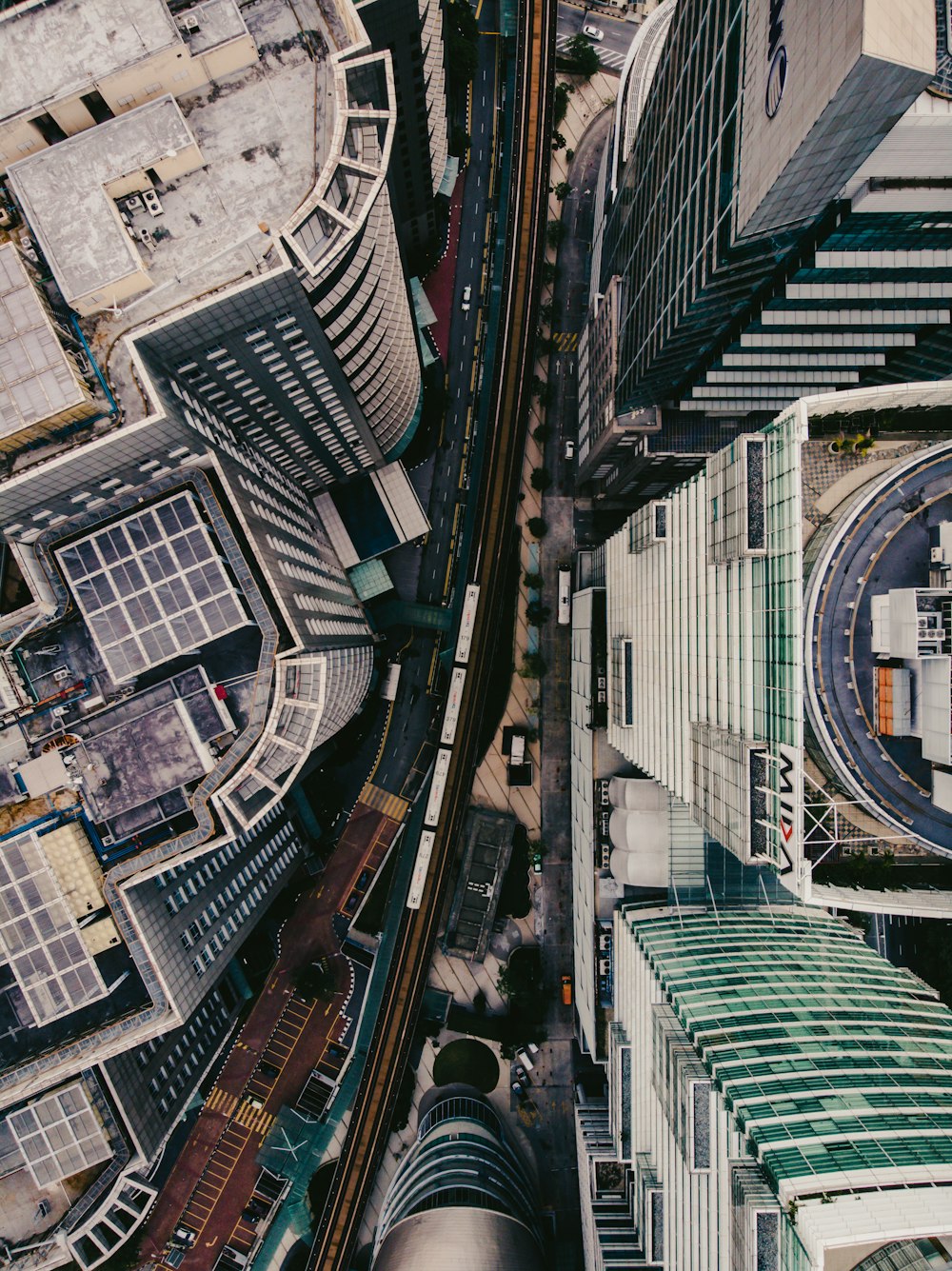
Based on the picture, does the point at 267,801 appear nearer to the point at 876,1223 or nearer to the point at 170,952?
the point at 170,952

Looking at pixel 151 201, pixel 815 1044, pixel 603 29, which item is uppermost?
pixel 603 29

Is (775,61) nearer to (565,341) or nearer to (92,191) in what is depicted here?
(92,191)

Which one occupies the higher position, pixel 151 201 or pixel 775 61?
pixel 151 201

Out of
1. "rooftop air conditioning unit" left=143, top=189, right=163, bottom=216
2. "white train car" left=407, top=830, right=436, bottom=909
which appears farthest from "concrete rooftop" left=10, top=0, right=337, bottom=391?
"white train car" left=407, top=830, right=436, bottom=909

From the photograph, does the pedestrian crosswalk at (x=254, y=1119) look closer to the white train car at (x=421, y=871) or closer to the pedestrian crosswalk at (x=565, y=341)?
the white train car at (x=421, y=871)

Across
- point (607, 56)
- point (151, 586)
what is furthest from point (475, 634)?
point (607, 56)

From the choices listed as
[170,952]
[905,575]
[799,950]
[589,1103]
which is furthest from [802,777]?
[589,1103]

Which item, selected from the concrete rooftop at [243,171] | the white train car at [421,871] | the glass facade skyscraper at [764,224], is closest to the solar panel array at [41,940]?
the concrete rooftop at [243,171]
